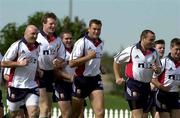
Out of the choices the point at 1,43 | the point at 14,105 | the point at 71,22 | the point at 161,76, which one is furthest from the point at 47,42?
the point at 71,22

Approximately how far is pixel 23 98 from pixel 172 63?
3.49 metres

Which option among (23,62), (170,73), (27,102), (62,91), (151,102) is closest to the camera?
(23,62)

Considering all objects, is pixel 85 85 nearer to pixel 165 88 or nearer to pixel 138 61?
pixel 138 61

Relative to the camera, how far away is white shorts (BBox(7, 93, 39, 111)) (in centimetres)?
1370

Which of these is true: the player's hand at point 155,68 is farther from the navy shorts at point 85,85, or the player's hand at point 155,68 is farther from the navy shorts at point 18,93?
the navy shorts at point 18,93

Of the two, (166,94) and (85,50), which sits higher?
(85,50)

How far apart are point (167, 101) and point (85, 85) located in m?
2.05

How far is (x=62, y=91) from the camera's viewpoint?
15.6 meters

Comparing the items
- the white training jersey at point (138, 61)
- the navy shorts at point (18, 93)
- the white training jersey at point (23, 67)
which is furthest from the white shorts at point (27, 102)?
the white training jersey at point (138, 61)

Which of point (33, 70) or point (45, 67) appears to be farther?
point (45, 67)

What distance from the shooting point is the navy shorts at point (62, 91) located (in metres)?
15.5

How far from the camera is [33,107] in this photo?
13602 mm

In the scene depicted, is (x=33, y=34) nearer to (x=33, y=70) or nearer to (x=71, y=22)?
(x=33, y=70)

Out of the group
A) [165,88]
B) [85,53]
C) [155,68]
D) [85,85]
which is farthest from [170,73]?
[85,53]
